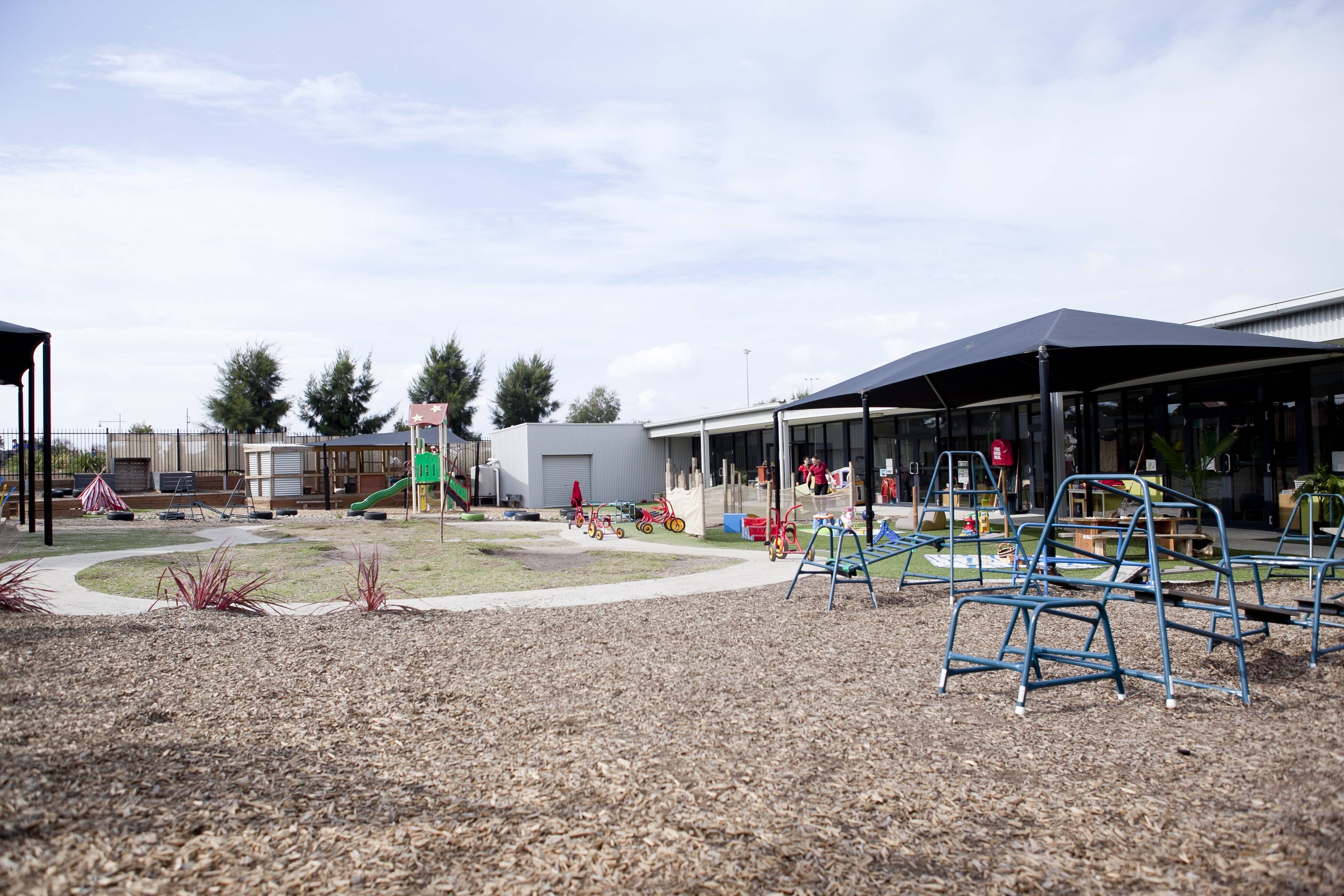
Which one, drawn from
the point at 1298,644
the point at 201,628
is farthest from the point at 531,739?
the point at 1298,644

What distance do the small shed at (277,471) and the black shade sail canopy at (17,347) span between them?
11661mm

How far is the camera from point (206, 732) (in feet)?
12.8

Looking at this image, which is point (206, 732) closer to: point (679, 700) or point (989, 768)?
point (679, 700)

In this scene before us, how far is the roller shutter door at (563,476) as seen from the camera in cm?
3344

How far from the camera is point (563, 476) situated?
3381 cm

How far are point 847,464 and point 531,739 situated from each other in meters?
22.4

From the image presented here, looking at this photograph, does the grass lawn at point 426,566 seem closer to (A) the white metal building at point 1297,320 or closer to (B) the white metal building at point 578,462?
(A) the white metal building at point 1297,320

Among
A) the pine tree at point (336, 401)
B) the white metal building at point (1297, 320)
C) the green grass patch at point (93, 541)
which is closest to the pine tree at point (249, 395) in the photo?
the pine tree at point (336, 401)

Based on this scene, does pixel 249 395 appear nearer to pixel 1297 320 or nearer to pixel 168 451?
pixel 168 451

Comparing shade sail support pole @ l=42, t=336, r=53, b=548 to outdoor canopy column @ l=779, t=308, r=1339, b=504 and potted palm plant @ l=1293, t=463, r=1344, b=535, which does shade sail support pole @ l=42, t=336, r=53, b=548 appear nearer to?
outdoor canopy column @ l=779, t=308, r=1339, b=504

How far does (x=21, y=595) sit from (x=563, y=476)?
85.6 ft

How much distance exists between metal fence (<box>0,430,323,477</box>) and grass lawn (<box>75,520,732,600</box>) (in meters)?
18.7

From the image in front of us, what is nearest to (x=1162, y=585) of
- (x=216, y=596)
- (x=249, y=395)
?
(x=216, y=596)

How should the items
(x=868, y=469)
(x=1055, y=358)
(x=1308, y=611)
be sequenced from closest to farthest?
1. (x=1308, y=611)
2. (x=1055, y=358)
3. (x=868, y=469)
